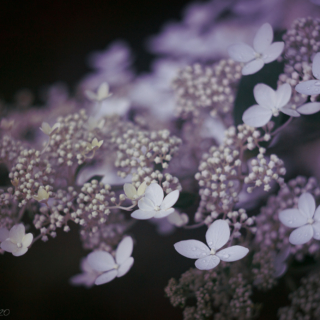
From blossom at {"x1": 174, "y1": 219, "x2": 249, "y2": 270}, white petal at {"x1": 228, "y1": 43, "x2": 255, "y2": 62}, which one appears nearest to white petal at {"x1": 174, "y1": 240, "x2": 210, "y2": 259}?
blossom at {"x1": 174, "y1": 219, "x2": 249, "y2": 270}

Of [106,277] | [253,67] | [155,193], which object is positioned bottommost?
[106,277]

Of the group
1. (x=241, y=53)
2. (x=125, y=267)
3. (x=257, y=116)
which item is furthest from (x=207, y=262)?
(x=241, y=53)

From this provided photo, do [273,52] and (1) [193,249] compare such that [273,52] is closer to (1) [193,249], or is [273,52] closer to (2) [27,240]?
(1) [193,249]

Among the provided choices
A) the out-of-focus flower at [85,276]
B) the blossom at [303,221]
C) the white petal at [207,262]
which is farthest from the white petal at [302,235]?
the out-of-focus flower at [85,276]

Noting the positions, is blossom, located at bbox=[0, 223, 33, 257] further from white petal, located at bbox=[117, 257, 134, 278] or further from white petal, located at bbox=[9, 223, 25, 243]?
white petal, located at bbox=[117, 257, 134, 278]

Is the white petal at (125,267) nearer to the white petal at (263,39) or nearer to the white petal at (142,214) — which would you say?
the white petal at (142,214)

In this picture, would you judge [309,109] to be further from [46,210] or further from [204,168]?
[46,210]
